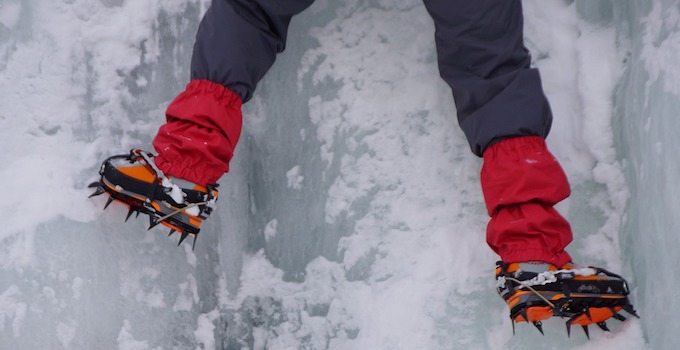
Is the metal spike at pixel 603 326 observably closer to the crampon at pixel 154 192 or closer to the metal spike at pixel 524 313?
the metal spike at pixel 524 313

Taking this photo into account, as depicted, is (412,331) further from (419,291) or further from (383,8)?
(383,8)

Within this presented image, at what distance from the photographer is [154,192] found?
4.09 ft

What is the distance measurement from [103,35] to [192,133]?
413mm

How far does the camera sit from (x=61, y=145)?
56.3 inches

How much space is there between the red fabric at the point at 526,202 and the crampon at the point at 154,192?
1.71 feet

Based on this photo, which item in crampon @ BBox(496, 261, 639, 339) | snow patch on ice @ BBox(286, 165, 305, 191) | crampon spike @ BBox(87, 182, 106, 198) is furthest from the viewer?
snow patch on ice @ BBox(286, 165, 305, 191)

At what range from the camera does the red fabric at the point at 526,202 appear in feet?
4.03

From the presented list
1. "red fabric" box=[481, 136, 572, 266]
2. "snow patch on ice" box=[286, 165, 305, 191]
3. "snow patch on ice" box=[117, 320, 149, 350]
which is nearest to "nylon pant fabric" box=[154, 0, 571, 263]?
"red fabric" box=[481, 136, 572, 266]

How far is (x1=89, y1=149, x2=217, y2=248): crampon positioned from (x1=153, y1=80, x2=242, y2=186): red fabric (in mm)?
22

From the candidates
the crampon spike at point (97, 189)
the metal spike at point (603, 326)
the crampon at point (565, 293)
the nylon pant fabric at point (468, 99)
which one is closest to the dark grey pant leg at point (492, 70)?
the nylon pant fabric at point (468, 99)

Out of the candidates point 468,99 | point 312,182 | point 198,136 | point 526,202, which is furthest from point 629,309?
point 198,136

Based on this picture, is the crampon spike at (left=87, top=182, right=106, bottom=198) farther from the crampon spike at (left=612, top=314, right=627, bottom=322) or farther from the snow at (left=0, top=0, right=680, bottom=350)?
the crampon spike at (left=612, top=314, right=627, bottom=322)

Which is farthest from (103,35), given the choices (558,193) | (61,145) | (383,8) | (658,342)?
(658,342)

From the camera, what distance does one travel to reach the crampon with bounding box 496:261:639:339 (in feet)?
3.95
